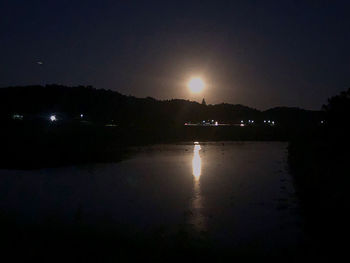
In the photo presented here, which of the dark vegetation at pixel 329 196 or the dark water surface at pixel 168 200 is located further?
the dark water surface at pixel 168 200

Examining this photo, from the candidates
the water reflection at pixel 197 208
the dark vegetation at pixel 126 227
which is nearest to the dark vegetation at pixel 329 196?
the dark vegetation at pixel 126 227

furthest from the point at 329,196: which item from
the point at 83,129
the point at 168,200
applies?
the point at 83,129

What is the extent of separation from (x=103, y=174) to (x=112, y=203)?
1111 centimetres

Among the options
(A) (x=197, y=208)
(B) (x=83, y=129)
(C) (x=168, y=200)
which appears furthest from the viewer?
(B) (x=83, y=129)

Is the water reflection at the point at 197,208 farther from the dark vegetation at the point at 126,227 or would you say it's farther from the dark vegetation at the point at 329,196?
Result: the dark vegetation at the point at 329,196

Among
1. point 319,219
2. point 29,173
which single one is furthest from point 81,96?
point 319,219

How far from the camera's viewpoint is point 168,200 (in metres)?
19.9

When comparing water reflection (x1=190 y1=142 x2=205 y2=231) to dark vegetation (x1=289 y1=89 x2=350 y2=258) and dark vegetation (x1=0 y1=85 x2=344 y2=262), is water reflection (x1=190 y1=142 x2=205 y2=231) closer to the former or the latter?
dark vegetation (x1=0 y1=85 x2=344 y2=262)

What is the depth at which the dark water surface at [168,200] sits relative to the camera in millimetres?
14695

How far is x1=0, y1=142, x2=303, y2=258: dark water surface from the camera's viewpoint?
14695 mm

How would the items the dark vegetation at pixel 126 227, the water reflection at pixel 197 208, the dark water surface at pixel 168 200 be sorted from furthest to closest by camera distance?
the water reflection at pixel 197 208, the dark water surface at pixel 168 200, the dark vegetation at pixel 126 227

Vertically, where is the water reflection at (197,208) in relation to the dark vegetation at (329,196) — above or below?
below

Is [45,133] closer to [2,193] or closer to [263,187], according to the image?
[2,193]

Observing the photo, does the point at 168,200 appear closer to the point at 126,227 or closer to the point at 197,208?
the point at 197,208
